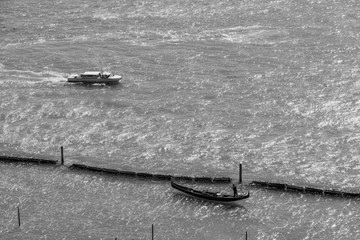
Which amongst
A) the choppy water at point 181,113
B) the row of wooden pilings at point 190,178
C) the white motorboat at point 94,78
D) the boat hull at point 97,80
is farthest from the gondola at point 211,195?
the white motorboat at point 94,78

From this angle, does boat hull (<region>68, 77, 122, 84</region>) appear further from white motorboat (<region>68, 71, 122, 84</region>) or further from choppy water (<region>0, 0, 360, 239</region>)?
choppy water (<region>0, 0, 360, 239</region>)

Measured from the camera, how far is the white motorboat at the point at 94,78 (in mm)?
134750

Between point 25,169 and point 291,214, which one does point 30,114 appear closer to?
point 25,169

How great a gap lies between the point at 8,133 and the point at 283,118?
122 ft

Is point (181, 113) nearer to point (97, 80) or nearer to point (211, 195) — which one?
point (97, 80)

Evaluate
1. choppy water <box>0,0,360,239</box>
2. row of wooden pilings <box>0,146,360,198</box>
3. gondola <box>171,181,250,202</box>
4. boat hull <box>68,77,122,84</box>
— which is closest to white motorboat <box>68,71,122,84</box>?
boat hull <box>68,77,122,84</box>

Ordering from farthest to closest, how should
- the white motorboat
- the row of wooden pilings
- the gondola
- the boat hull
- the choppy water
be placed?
the white motorboat < the boat hull < the row of wooden pilings < the gondola < the choppy water

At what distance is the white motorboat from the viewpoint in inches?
5305

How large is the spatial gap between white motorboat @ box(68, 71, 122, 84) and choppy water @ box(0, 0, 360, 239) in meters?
1.27

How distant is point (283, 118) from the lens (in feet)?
395

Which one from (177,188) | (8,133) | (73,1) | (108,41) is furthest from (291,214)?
(73,1)

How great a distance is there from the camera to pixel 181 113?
123250mm

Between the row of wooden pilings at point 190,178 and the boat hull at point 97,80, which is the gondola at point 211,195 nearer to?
the row of wooden pilings at point 190,178

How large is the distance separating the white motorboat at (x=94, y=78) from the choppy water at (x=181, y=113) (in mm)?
1266
